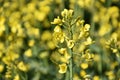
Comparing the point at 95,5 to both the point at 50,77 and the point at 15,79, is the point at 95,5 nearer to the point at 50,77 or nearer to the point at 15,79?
the point at 50,77

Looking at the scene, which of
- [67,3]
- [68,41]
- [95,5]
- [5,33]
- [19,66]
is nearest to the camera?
[68,41]

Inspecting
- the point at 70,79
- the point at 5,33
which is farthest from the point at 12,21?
the point at 70,79

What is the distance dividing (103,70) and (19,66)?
44.4 inches

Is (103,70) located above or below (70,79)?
below

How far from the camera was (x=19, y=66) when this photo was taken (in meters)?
3.32

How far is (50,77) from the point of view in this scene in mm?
4074

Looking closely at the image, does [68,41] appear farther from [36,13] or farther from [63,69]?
[36,13]

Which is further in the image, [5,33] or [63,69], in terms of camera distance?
[5,33]

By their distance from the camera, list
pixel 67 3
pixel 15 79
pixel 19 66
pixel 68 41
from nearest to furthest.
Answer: pixel 68 41, pixel 15 79, pixel 19 66, pixel 67 3

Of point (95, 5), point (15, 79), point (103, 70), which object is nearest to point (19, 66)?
point (15, 79)

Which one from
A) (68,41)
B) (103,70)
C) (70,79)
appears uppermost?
(68,41)

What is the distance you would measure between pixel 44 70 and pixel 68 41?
170 centimetres

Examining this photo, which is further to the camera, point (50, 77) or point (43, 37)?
point (43, 37)

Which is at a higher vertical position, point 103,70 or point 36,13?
point 36,13
